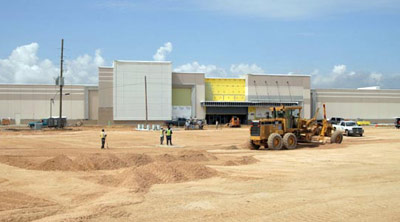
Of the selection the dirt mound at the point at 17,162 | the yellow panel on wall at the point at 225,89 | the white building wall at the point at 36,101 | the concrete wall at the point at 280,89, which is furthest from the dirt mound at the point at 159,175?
the white building wall at the point at 36,101

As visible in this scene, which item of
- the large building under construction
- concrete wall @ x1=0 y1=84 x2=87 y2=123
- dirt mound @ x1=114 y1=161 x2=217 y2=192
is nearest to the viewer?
dirt mound @ x1=114 y1=161 x2=217 y2=192

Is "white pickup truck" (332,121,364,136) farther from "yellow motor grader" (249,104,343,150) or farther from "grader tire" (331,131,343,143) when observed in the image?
"yellow motor grader" (249,104,343,150)

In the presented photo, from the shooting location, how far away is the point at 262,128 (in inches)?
1095

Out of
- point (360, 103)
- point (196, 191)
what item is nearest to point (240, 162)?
point (196, 191)

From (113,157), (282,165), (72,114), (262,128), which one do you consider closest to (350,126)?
(262,128)

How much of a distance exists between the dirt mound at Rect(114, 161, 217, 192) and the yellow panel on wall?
209 ft

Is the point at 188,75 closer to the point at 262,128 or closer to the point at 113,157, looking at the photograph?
the point at 262,128

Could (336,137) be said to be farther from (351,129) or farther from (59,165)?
(59,165)

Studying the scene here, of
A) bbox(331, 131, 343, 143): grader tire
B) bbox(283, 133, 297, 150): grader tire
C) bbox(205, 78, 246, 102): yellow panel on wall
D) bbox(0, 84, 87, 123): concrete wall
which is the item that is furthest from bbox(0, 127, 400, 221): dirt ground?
bbox(0, 84, 87, 123): concrete wall

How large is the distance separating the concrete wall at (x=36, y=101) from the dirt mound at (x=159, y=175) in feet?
222

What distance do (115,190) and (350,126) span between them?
35.1 meters

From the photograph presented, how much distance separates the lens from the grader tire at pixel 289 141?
27.5m

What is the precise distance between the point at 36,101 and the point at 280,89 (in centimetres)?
4583

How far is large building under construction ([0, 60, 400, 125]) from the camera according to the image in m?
73.9
